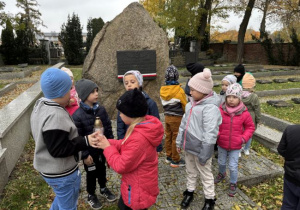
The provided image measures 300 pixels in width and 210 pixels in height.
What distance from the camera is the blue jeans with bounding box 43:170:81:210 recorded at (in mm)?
2061

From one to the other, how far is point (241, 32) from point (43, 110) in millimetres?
19752

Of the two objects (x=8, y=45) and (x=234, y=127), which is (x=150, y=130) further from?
(x=8, y=45)

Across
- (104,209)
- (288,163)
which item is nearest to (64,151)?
(104,209)

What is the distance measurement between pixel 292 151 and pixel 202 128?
3.01ft

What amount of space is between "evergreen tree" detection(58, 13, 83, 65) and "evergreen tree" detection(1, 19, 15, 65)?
3875mm

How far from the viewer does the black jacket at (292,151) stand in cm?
210

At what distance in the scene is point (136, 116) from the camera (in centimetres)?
197

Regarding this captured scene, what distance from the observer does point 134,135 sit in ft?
6.27

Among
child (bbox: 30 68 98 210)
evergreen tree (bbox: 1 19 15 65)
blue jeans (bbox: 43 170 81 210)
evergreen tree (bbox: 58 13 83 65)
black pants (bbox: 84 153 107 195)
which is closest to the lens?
child (bbox: 30 68 98 210)

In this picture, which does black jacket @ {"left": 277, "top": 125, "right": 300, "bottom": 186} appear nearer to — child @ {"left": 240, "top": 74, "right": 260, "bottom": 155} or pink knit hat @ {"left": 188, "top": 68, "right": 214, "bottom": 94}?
pink knit hat @ {"left": 188, "top": 68, "right": 214, "bottom": 94}

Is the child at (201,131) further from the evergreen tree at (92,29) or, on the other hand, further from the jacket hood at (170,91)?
the evergreen tree at (92,29)

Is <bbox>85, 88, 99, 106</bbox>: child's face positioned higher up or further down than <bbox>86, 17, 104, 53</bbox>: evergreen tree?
further down

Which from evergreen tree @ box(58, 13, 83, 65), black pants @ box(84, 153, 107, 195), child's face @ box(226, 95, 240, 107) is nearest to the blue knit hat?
black pants @ box(84, 153, 107, 195)

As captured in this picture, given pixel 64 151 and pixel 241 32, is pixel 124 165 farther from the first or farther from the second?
pixel 241 32
